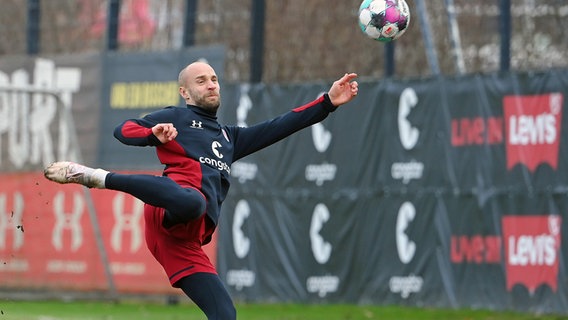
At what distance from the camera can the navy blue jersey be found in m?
9.31

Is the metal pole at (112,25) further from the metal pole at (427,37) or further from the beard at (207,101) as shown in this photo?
the beard at (207,101)

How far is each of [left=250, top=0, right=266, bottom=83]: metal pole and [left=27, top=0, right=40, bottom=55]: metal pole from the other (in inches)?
151

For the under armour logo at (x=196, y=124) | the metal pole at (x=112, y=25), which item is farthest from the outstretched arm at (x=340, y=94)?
the metal pole at (x=112, y=25)

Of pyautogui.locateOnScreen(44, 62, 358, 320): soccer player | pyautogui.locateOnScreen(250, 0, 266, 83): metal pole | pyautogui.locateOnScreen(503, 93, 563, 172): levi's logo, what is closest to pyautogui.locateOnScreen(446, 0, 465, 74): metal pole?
pyautogui.locateOnScreen(503, 93, 563, 172): levi's logo

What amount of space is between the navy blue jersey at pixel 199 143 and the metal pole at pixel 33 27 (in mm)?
11032

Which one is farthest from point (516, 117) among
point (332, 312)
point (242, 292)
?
point (242, 292)

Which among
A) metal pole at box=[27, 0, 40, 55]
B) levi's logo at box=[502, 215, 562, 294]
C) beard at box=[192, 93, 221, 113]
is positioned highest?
beard at box=[192, 93, 221, 113]

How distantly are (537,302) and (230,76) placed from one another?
5698 mm

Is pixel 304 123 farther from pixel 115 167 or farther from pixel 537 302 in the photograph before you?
pixel 115 167

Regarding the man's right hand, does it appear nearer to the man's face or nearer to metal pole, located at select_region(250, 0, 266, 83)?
the man's face

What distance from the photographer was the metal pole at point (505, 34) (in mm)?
15891

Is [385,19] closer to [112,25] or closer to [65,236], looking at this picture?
[65,236]

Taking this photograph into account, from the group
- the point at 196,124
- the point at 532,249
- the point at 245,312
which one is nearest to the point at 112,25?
the point at 245,312

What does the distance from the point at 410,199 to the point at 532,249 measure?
70.4 inches
